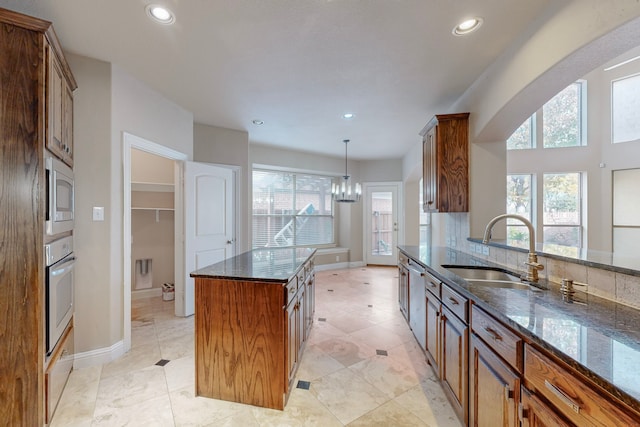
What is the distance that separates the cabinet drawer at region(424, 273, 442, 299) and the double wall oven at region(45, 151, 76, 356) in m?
2.56

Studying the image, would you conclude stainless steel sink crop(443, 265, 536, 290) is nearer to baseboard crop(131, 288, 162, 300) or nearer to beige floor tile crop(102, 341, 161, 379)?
beige floor tile crop(102, 341, 161, 379)

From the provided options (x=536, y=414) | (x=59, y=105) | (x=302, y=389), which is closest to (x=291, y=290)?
(x=302, y=389)

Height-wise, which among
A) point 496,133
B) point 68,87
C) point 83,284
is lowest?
point 83,284

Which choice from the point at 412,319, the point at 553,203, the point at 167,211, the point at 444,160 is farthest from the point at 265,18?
the point at 553,203

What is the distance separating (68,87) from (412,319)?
12.1ft

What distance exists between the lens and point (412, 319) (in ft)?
9.34

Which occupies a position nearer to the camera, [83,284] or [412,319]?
[83,284]

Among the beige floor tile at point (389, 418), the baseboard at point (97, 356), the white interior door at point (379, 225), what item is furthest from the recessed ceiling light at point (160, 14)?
the white interior door at point (379, 225)

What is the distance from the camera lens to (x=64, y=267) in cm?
192

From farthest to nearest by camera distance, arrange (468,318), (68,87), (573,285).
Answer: (68,87) → (468,318) → (573,285)

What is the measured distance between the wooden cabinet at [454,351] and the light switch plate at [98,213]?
2.90m

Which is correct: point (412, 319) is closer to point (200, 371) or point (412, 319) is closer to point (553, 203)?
point (200, 371)

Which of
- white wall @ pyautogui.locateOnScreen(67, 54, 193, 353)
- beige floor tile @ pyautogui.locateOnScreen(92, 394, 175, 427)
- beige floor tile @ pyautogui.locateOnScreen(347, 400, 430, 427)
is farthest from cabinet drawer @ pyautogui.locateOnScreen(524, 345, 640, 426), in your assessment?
white wall @ pyautogui.locateOnScreen(67, 54, 193, 353)

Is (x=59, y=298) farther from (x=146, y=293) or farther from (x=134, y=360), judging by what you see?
(x=146, y=293)
